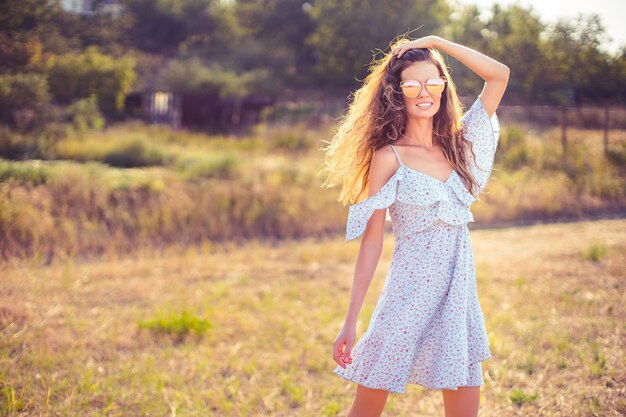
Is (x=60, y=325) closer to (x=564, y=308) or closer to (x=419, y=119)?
(x=419, y=119)

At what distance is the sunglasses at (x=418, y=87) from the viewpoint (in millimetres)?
2378

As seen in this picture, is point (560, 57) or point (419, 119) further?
point (560, 57)

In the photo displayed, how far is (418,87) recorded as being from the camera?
2377 millimetres

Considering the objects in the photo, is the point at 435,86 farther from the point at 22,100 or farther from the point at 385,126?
the point at 22,100

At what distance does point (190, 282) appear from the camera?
6.07 metres

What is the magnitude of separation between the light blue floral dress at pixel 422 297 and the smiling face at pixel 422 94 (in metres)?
0.19

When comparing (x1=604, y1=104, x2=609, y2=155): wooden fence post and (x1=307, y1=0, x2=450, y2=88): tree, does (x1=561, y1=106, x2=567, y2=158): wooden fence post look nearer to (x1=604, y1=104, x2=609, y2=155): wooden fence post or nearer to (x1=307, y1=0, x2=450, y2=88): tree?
(x1=604, y1=104, x2=609, y2=155): wooden fence post

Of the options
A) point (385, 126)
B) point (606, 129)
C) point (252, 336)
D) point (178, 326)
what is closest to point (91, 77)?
point (606, 129)

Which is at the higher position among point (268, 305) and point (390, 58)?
point (390, 58)

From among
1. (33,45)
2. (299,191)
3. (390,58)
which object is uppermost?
(33,45)

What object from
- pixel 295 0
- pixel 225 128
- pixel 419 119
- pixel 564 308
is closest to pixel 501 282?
→ pixel 564 308

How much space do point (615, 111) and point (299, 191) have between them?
648cm

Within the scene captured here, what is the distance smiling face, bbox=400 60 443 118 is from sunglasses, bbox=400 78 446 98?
2cm

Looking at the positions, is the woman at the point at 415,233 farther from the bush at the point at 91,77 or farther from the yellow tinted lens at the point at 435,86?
the bush at the point at 91,77
